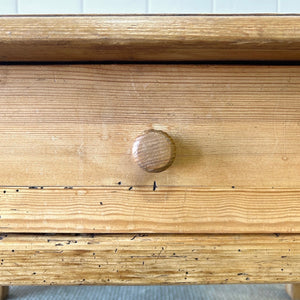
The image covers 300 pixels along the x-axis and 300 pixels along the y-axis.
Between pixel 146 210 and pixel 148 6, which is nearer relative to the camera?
pixel 146 210

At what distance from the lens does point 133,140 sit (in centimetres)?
31

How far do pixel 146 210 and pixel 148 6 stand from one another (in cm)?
59

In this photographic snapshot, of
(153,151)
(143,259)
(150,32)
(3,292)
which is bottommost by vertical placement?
(3,292)

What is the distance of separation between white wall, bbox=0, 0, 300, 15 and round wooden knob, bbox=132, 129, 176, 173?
55 centimetres

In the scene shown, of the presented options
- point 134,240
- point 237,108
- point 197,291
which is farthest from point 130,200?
point 197,291

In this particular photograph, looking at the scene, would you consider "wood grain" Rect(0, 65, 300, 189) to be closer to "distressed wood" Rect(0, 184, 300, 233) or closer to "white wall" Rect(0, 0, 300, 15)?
"distressed wood" Rect(0, 184, 300, 233)

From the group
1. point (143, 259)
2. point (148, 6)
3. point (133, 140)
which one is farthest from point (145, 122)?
point (148, 6)

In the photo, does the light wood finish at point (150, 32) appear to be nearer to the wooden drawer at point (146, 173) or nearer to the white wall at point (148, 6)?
the wooden drawer at point (146, 173)

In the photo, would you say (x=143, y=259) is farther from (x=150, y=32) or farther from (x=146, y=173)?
(x=150, y=32)

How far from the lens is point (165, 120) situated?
31cm

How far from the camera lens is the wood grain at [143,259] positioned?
1.02ft

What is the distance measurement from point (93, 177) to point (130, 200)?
44 mm

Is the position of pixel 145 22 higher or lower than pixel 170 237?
higher

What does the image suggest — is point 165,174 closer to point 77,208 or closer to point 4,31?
point 77,208
